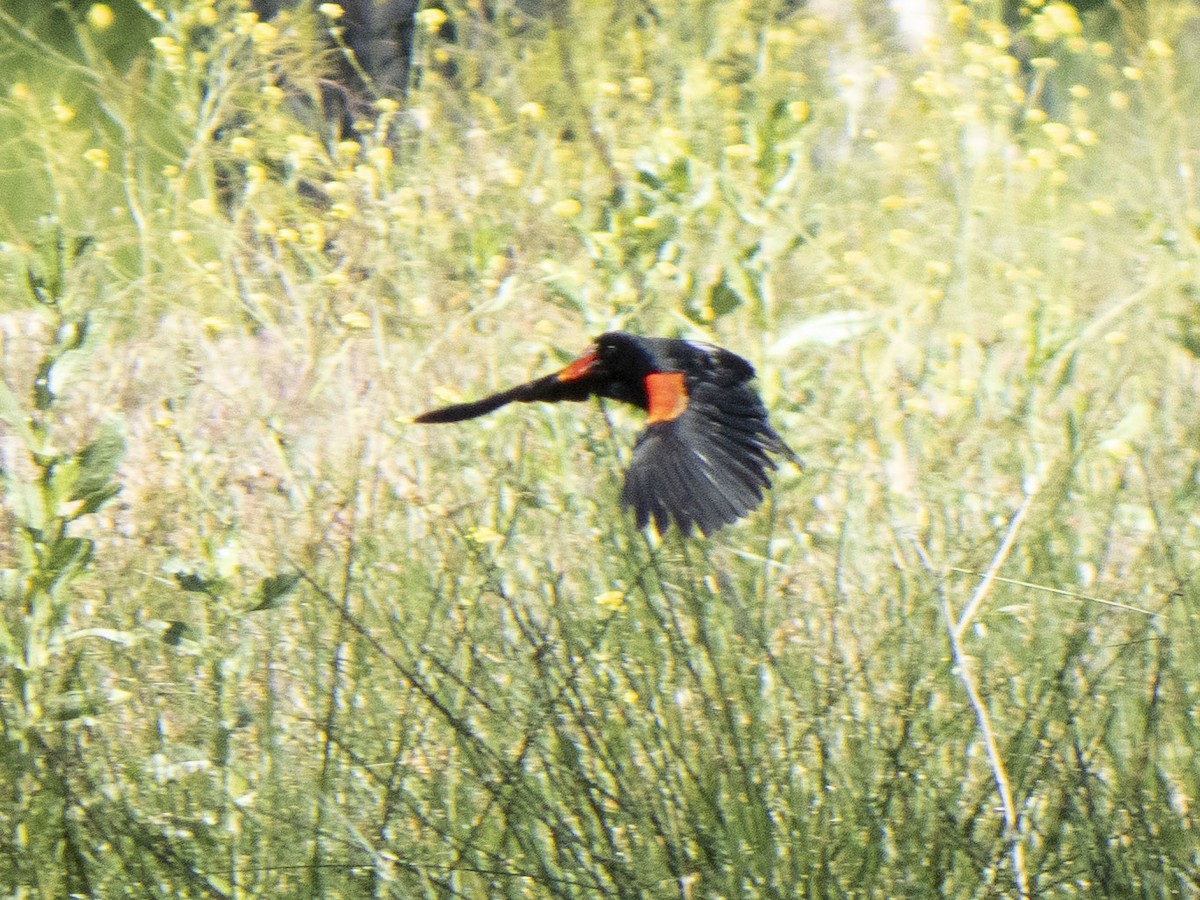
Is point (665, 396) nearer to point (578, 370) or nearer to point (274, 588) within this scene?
point (578, 370)

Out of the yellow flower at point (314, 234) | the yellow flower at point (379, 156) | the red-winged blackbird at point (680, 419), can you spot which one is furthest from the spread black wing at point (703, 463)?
the yellow flower at point (379, 156)

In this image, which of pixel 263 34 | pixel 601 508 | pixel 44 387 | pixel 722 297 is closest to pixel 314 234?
pixel 263 34

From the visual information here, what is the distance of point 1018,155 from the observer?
4.87 m

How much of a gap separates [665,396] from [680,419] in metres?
0.07

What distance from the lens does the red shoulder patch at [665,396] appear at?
204 cm

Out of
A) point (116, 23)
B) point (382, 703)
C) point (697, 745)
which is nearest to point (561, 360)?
point (382, 703)

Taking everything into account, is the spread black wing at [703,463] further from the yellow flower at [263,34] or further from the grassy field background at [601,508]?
the yellow flower at [263,34]

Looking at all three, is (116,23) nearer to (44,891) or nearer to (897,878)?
(44,891)

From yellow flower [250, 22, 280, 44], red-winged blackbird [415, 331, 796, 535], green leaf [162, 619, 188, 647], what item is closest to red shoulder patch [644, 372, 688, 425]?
red-winged blackbird [415, 331, 796, 535]

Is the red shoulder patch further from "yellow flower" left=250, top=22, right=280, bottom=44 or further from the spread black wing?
"yellow flower" left=250, top=22, right=280, bottom=44

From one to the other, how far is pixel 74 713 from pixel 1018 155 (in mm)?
3819

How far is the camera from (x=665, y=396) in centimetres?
209

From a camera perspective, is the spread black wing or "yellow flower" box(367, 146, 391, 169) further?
"yellow flower" box(367, 146, 391, 169)

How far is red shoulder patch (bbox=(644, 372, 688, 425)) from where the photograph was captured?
204 centimetres
